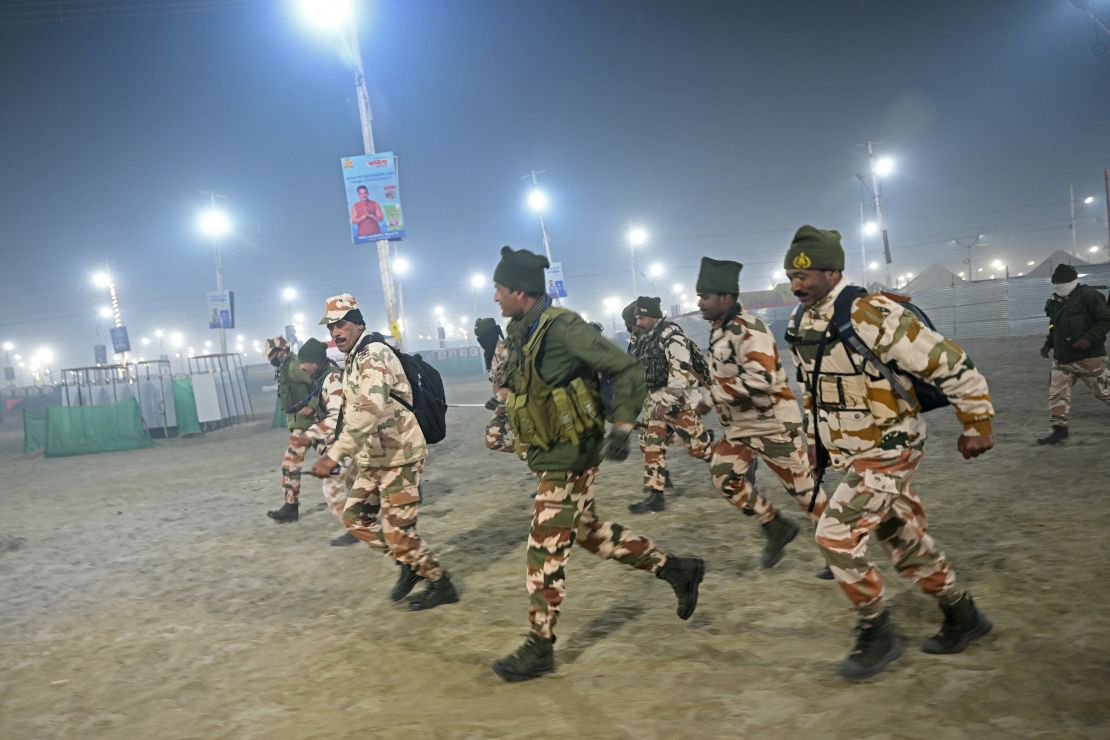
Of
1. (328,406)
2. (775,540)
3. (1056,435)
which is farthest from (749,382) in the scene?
(1056,435)

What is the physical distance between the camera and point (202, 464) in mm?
14312

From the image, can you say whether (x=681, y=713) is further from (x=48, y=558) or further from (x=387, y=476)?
(x=48, y=558)

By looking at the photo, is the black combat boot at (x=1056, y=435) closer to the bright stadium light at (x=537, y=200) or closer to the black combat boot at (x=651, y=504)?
the black combat boot at (x=651, y=504)

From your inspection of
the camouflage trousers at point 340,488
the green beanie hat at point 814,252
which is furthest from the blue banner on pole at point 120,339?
the green beanie hat at point 814,252

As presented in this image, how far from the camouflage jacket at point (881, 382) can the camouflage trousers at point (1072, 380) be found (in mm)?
6045

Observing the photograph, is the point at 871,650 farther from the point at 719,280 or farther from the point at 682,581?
the point at 719,280

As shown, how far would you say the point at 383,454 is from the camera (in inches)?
191

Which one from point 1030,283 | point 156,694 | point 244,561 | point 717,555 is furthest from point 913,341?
point 1030,283

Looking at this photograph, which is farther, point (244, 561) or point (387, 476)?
point (244, 561)

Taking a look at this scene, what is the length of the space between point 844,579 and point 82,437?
2085cm

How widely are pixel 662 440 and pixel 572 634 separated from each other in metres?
3.26

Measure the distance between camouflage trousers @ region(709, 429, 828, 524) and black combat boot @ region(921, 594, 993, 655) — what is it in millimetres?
1373

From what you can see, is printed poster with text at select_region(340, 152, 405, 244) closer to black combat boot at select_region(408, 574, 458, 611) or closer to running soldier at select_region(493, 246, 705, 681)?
black combat boot at select_region(408, 574, 458, 611)

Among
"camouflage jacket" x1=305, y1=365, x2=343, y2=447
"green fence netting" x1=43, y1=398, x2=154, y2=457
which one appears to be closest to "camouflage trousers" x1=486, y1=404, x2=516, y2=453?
"camouflage jacket" x1=305, y1=365, x2=343, y2=447
